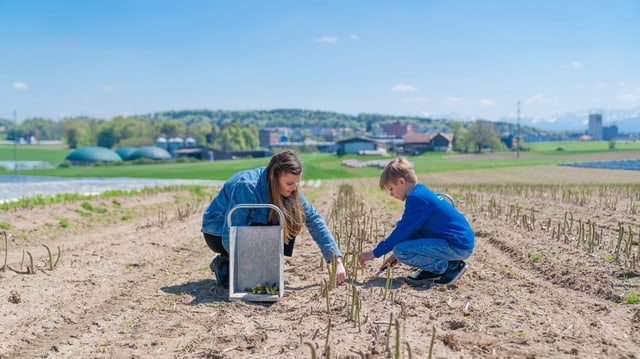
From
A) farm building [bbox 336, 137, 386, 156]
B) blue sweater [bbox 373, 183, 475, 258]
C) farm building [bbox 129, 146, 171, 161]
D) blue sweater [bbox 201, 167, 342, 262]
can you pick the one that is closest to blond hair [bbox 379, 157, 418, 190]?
blue sweater [bbox 373, 183, 475, 258]

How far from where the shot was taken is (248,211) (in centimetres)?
560

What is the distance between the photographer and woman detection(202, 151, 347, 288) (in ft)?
17.6

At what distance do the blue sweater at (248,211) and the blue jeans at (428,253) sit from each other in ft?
2.07

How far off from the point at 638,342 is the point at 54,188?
29.2 m

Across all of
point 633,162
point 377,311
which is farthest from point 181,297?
point 633,162

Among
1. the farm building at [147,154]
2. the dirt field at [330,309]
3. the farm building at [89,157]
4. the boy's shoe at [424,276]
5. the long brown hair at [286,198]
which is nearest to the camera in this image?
the dirt field at [330,309]

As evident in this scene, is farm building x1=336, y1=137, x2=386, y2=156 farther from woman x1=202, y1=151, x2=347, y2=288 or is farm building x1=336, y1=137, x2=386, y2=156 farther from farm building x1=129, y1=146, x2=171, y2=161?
woman x1=202, y1=151, x2=347, y2=288

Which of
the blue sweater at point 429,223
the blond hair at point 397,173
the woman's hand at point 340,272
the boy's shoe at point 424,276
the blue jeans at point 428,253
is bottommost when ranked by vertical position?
the boy's shoe at point 424,276

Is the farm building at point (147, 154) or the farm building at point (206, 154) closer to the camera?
the farm building at point (147, 154)

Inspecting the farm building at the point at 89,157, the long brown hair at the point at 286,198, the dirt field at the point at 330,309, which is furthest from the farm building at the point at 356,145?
the long brown hair at the point at 286,198

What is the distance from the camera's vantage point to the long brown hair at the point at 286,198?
5289 millimetres

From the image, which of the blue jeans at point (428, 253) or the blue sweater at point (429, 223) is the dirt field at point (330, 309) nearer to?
the blue jeans at point (428, 253)

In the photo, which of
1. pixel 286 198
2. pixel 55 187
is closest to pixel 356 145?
pixel 55 187

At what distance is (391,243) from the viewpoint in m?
5.64
